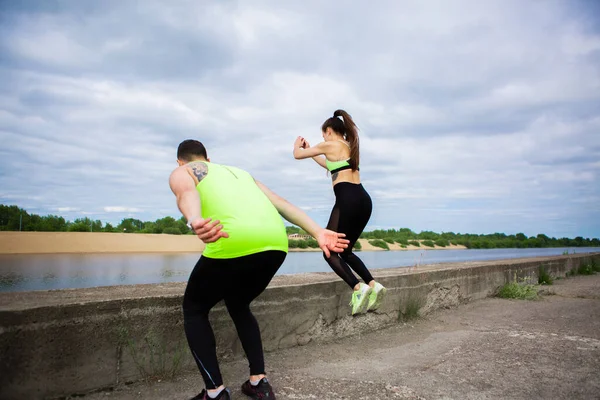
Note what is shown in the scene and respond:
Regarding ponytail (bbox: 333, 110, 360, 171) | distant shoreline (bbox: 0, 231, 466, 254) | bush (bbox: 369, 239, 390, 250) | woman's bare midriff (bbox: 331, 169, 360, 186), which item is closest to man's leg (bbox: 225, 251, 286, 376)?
woman's bare midriff (bbox: 331, 169, 360, 186)

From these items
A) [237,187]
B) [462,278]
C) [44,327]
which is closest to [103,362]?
[44,327]

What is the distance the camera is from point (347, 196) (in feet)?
12.5

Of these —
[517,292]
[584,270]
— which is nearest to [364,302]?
[517,292]

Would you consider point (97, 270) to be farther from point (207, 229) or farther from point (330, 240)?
point (207, 229)

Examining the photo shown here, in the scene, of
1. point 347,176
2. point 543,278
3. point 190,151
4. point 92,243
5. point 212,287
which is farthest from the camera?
point 92,243

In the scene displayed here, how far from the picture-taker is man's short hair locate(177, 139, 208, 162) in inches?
107

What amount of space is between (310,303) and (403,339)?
1.19 metres

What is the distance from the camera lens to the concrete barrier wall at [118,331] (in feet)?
7.92

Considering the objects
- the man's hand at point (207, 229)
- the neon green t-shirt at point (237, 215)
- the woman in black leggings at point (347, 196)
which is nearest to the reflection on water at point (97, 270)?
the neon green t-shirt at point (237, 215)

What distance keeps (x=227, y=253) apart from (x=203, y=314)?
462mm

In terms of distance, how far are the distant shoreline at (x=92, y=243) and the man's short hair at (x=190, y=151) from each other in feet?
63.8

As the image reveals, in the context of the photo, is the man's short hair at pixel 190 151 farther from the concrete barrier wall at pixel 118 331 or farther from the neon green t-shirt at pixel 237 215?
the concrete barrier wall at pixel 118 331

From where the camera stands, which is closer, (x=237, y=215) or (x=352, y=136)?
(x=237, y=215)

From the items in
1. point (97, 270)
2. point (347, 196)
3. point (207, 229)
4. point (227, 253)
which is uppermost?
point (347, 196)
